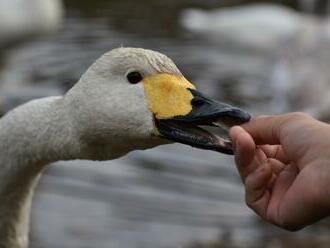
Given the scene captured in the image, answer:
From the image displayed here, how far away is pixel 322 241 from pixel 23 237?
2.85m

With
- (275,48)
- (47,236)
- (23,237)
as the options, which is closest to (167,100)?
(23,237)

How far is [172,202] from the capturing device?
6586 millimetres

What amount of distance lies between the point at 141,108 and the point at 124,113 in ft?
0.16

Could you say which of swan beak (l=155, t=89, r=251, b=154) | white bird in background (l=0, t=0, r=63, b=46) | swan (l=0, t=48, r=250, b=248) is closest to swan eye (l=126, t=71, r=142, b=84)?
swan (l=0, t=48, r=250, b=248)

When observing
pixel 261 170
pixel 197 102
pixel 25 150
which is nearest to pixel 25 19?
pixel 25 150

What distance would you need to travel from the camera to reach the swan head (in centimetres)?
284

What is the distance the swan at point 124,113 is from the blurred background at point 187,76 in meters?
0.58

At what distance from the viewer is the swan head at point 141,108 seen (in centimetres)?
284

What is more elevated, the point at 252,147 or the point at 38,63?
the point at 252,147

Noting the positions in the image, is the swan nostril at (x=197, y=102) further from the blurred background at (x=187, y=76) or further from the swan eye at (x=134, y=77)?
the blurred background at (x=187, y=76)

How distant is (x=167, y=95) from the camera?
2.88 metres

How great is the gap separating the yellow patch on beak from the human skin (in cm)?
19

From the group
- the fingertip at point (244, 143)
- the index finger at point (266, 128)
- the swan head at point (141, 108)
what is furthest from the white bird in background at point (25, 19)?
the fingertip at point (244, 143)

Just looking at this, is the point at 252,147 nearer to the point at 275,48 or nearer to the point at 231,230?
the point at 231,230
